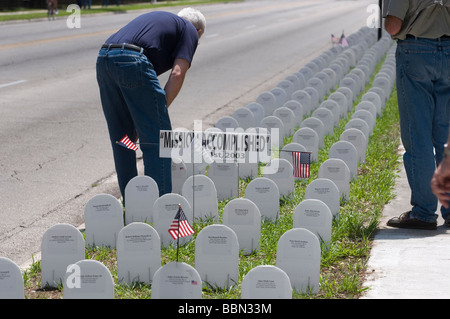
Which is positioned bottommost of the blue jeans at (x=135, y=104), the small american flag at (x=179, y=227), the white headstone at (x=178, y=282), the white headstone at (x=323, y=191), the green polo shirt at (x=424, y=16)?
the white headstone at (x=323, y=191)

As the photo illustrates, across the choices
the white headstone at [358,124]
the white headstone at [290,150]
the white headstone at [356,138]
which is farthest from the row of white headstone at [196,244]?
the white headstone at [358,124]

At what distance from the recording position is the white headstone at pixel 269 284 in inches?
157

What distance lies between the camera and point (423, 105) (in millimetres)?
5727

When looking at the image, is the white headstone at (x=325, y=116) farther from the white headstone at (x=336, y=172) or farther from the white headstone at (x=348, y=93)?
the white headstone at (x=336, y=172)

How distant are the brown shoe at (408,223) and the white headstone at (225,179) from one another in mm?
1298

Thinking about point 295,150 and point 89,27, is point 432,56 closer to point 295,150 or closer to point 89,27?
point 295,150

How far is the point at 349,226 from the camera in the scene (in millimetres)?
5652

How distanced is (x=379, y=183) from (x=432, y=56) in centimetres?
161

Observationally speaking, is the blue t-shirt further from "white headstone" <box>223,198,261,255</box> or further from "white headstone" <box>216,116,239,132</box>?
"white headstone" <box>216,116,239,132</box>

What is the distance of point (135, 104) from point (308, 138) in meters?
2.17

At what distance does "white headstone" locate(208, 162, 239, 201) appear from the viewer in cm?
653

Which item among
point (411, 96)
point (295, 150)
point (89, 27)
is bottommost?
point (89, 27)
